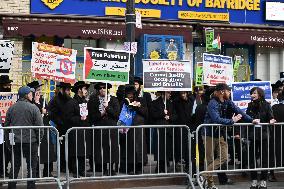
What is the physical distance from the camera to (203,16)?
876 inches

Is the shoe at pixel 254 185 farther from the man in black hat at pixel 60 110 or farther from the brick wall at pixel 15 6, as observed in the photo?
the brick wall at pixel 15 6

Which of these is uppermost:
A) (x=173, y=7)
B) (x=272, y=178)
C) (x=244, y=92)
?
(x=173, y=7)

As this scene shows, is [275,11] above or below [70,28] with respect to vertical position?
above

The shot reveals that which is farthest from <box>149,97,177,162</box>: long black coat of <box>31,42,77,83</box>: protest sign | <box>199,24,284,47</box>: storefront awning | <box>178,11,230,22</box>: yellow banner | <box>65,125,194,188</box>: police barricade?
<box>178,11,230,22</box>: yellow banner

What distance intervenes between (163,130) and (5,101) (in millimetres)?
2932

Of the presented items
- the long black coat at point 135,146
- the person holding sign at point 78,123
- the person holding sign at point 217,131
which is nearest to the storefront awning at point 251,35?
the person holding sign at point 78,123

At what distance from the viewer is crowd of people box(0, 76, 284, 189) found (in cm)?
1139

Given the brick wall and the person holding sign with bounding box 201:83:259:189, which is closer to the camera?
the person holding sign with bounding box 201:83:259:189

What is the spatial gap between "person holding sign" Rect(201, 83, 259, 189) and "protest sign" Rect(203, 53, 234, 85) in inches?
75.4

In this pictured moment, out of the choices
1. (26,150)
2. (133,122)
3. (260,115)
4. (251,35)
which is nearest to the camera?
(26,150)

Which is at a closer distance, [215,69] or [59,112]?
[59,112]

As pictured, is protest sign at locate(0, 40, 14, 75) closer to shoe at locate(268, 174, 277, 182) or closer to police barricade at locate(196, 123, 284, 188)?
police barricade at locate(196, 123, 284, 188)

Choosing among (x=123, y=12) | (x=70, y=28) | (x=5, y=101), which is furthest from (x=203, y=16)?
(x=5, y=101)

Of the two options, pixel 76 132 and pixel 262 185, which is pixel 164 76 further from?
pixel 262 185
